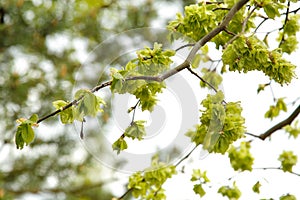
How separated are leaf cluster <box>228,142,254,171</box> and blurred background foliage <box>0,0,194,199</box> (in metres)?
1.18

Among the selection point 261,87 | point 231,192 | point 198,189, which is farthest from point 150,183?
point 261,87

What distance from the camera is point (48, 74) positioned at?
2.58 m

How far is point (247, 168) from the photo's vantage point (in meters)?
1.34

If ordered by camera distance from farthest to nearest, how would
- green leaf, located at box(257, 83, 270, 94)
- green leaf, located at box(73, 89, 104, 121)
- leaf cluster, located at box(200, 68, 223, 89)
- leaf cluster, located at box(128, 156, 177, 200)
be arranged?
green leaf, located at box(257, 83, 270, 94) < leaf cluster, located at box(128, 156, 177, 200) < leaf cluster, located at box(200, 68, 223, 89) < green leaf, located at box(73, 89, 104, 121)

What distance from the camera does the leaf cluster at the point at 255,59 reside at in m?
0.79

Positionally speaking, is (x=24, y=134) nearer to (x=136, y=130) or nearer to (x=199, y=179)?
(x=136, y=130)

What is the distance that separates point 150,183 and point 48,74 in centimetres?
153

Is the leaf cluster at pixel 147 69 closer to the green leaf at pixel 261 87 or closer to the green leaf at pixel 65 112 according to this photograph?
the green leaf at pixel 65 112

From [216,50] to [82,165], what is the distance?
72.1 inches

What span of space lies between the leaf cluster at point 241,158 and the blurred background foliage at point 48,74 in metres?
1.18

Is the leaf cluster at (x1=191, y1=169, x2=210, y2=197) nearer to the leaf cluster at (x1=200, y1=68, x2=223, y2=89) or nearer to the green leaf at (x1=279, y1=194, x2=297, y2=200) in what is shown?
the green leaf at (x1=279, y1=194, x2=297, y2=200)

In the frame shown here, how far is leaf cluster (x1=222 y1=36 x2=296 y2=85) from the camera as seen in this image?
79 centimetres

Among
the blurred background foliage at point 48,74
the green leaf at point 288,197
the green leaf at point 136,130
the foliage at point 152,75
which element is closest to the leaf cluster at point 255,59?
the foliage at point 152,75

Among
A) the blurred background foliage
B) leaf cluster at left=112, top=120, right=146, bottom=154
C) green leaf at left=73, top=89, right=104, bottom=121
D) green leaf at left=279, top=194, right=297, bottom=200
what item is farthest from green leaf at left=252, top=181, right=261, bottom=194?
the blurred background foliage
